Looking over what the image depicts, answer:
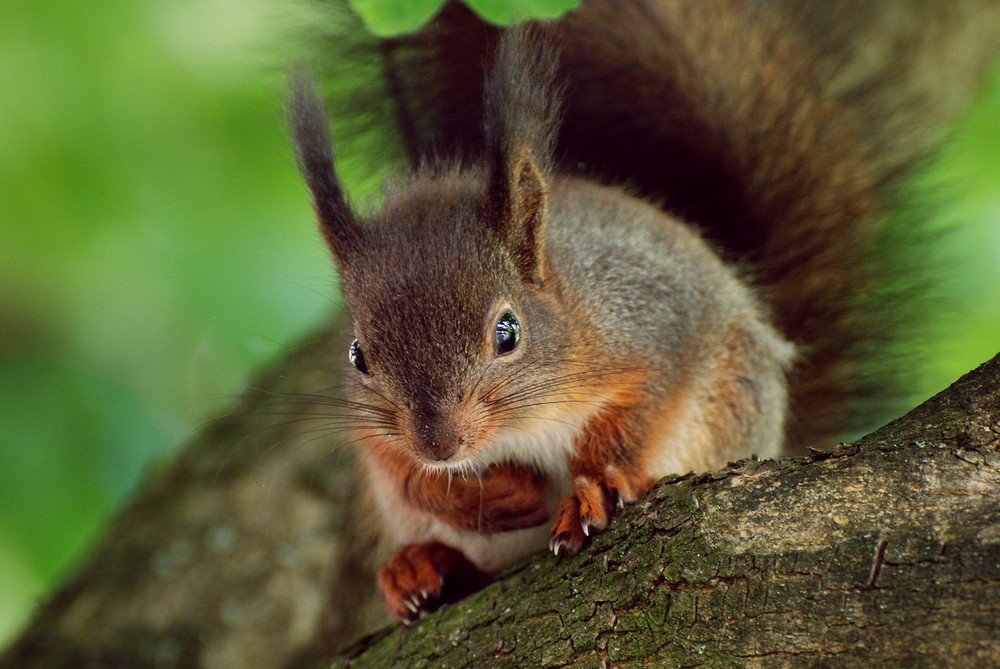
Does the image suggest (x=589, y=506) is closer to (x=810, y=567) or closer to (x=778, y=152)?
(x=810, y=567)

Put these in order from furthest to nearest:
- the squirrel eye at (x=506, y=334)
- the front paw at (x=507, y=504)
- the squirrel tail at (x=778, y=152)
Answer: the squirrel tail at (x=778, y=152) < the front paw at (x=507, y=504) < the squirrel eye at (x=506, y=334)

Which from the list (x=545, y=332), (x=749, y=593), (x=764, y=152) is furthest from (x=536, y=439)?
(x=764, y=152)

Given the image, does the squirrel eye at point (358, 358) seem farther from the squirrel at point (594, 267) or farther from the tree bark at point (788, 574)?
the tree bark at point (788, 574)

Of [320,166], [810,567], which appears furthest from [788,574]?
[320,166]

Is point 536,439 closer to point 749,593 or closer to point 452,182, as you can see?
point 452,182

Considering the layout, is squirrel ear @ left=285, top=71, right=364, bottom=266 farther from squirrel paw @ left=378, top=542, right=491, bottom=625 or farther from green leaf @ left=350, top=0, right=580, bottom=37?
squirrel paw @ left=378, top=542, right=491, bottom=625

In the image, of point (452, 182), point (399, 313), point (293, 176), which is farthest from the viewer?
point (293, 176)

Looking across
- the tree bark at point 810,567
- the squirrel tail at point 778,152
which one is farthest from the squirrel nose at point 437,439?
the squirrel tail at point 778,152
